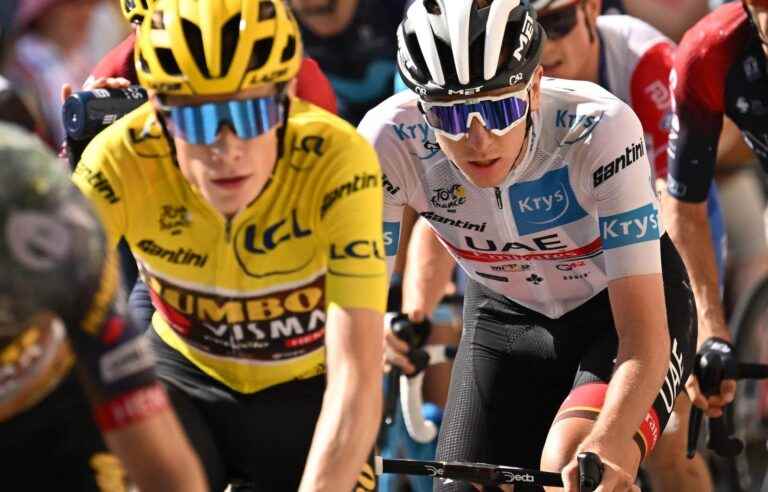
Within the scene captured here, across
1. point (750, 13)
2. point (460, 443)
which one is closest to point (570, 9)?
point (750, 13)

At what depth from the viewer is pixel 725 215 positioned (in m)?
11.0

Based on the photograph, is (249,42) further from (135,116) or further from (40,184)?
(40,184)

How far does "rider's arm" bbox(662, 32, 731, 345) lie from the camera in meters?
7.20

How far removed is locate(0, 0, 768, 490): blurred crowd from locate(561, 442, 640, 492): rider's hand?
15.2 ft

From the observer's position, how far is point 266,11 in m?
5.21

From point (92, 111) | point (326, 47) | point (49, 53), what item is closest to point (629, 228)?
point (92, 111)

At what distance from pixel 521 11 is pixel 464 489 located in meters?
1.56

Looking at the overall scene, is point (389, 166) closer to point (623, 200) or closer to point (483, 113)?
point (483, 113)

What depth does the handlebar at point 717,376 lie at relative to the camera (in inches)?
256

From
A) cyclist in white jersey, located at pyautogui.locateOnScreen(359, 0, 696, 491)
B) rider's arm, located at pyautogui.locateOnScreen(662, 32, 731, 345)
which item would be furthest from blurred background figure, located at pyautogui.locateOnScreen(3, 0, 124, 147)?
cyclist in white jersey, located at pyautogui.locateOnScreen(359, 0, 696, 491)

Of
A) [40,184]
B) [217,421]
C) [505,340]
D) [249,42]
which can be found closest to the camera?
[40,184]

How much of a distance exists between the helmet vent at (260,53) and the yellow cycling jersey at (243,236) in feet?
0.78

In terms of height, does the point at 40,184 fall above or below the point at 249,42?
above

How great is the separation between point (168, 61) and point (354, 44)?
5.14 meters
